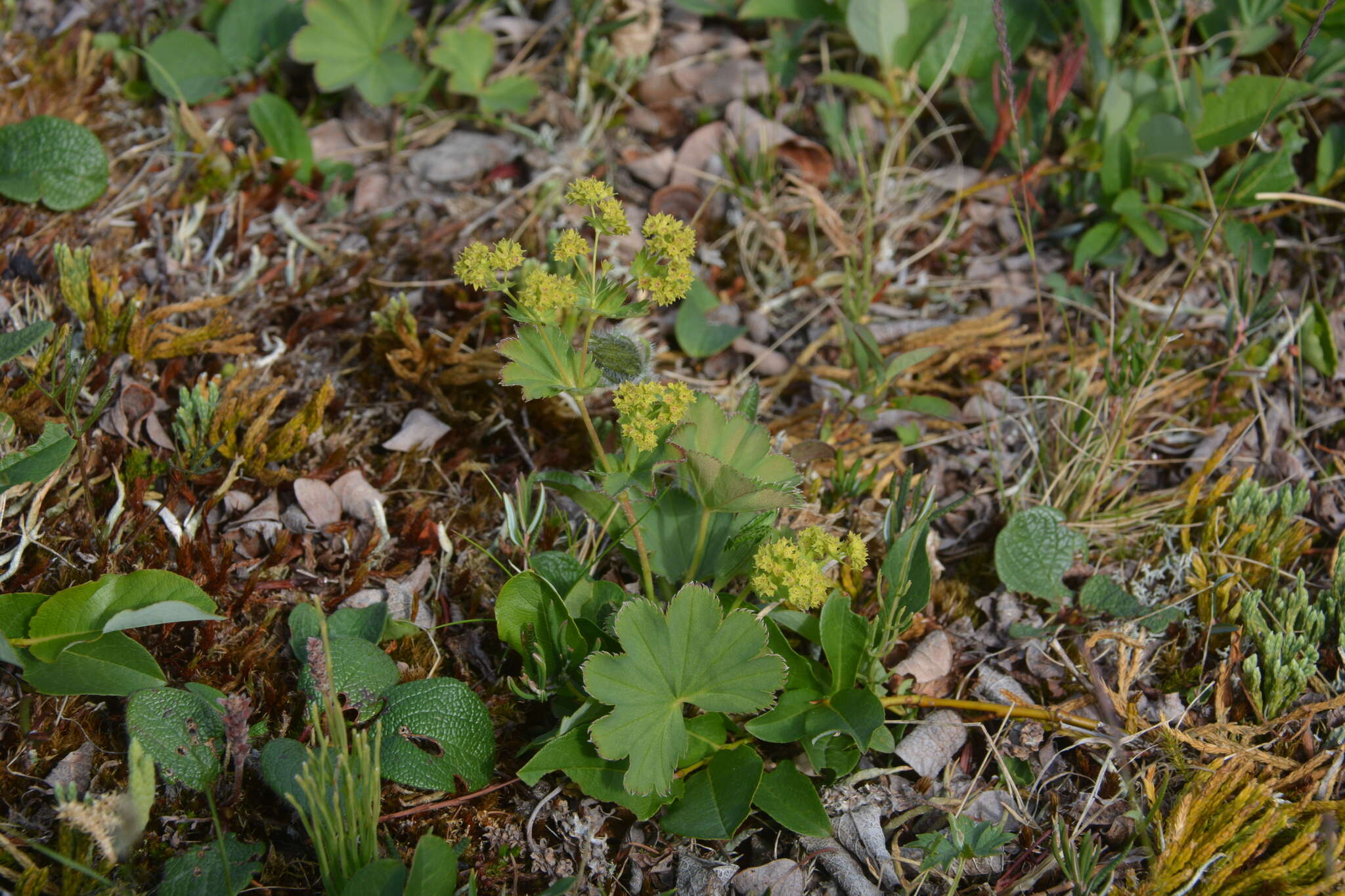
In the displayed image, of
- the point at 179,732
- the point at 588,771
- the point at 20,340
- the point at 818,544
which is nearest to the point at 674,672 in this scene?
the point at 588,771

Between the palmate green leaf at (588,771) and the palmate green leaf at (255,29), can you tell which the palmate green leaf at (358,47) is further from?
the palmate green leaf at (588,771)

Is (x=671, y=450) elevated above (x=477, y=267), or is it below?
below

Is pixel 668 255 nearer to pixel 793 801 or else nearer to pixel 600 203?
pixel 600 203

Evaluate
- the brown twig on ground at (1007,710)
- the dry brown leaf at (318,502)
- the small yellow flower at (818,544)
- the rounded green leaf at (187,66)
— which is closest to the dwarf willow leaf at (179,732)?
the dry brown leaf at (318,502)

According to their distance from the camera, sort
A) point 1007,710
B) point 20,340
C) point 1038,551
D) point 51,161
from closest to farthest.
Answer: point 20,340
point 1007,710
point 1038,551
point 51,161

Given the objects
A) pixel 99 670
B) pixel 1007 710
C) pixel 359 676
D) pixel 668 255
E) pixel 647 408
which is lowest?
pixel 1007 710

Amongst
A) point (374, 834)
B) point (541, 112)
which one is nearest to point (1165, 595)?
Result: point (374, 834)

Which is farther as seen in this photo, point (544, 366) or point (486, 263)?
point (544, 366)
